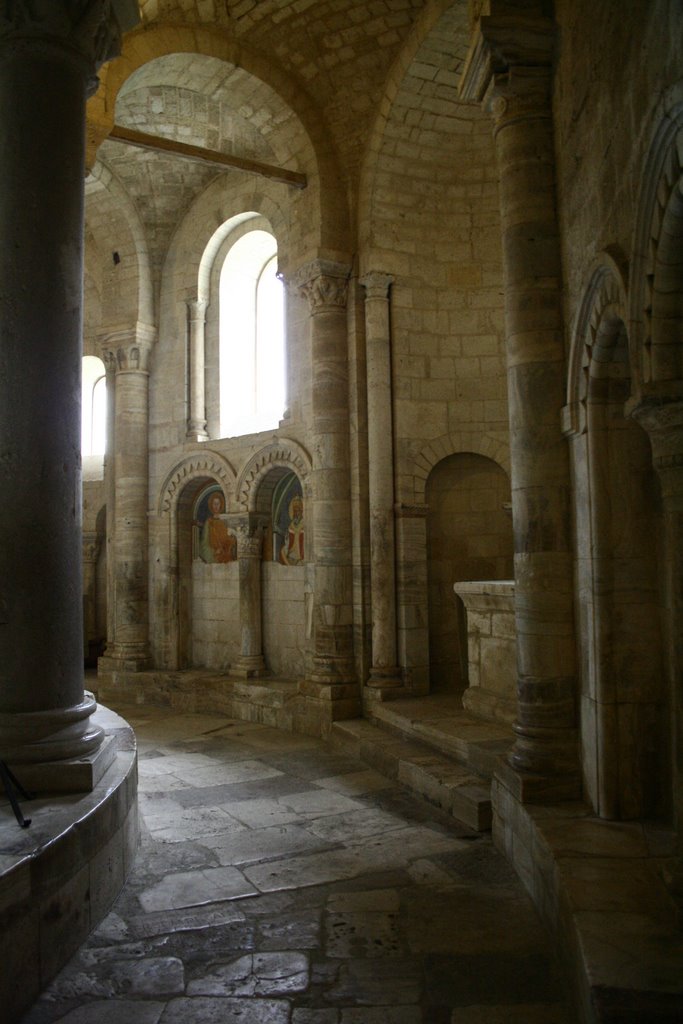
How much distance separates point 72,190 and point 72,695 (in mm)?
2921

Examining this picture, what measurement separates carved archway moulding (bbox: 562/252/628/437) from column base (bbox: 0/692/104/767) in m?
3.28

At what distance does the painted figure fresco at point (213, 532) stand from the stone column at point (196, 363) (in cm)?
94

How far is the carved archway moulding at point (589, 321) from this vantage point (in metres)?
3.98

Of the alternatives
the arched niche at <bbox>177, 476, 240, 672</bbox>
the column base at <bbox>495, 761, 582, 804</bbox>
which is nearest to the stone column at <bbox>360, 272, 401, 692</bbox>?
the arched niche at <bbox>177, 476, 240, 672</bbox>

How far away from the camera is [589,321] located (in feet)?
14.8

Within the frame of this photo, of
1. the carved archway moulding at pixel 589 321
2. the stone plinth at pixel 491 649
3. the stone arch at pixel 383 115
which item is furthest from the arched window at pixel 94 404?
the carved archway moulding at pixel 589 321

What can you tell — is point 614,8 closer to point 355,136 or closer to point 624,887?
point 624,887

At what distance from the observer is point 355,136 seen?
918 centimetres

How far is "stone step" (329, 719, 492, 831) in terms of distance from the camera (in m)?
5.69

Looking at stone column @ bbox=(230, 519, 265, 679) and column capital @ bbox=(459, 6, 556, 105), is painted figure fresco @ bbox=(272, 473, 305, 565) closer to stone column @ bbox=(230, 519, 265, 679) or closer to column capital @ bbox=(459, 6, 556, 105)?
stone column @ bbox=(230, 519, 265, 679)

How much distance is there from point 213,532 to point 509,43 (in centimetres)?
797

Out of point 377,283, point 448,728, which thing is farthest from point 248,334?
point 448,728

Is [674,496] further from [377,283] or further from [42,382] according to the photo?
[377,283]

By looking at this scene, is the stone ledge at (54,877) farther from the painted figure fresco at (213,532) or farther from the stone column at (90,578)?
the stone column at (90,578)
